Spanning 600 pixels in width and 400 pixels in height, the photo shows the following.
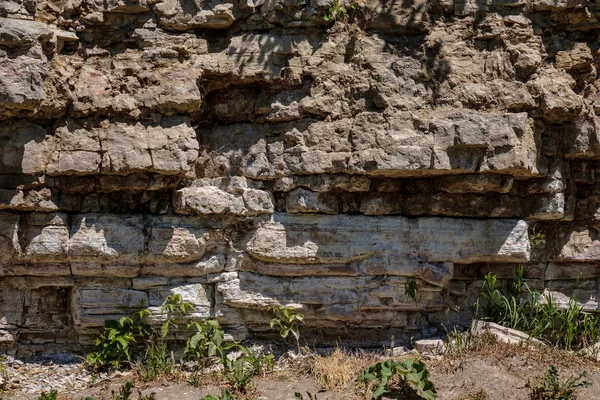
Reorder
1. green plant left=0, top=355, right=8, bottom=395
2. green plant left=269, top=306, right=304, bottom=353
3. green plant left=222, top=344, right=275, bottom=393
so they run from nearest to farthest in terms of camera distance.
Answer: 1. green plant left=222, top=344, right=275, bottom=393
2. green plant left=0, top=355, right=8, bottom=395
3. green plant left=269, top=306, right=304, bottom=353

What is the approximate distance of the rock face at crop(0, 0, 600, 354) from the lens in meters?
6.37

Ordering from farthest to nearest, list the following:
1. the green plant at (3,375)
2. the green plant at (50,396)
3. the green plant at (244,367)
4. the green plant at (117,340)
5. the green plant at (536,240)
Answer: the green plant at (536,240) → the green plant at (117,340) → the green plant at (3,375) → the green plant at (244,367) → the green plant at (50,396)

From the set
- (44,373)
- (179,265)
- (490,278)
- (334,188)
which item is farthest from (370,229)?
(44,373)

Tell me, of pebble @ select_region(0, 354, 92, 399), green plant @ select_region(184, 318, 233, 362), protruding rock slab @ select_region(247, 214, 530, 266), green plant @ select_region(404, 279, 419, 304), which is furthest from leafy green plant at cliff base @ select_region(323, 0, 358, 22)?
pebble @ select_region(0, 354, 92, 399)

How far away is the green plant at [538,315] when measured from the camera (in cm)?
655

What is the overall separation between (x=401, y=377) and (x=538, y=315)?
1.85m

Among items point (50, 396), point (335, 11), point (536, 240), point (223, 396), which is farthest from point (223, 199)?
point (536, 240)

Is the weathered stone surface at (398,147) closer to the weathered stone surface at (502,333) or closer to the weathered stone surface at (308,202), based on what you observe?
Answer: the weathered stone surface at (308,202)

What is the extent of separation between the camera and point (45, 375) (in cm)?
636

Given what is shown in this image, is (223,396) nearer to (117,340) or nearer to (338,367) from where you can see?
(338,367)

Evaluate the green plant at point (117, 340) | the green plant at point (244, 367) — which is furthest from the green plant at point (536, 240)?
the green plant at point (117, 340)

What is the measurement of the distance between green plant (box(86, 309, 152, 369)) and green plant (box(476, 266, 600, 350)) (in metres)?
3.28

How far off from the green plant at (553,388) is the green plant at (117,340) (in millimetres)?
3547

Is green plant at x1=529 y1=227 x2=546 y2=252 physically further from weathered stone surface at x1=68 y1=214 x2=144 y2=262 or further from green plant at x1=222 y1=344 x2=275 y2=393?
weathered stone surface at x1=68 y1=214 x2=144 y2=262
